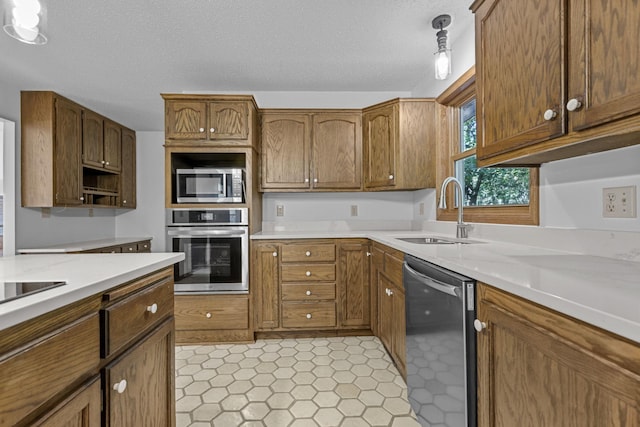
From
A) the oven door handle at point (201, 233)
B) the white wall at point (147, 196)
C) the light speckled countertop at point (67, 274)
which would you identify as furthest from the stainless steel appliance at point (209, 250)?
the white wall at point (147, 196)

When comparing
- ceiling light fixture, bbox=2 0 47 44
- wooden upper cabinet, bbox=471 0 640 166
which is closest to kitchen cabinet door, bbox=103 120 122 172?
ceiling light fixture, bbox=2 0 47 44

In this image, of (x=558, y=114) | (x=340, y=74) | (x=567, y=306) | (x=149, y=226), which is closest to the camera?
(x=567, y=306)

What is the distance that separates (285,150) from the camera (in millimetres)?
2943

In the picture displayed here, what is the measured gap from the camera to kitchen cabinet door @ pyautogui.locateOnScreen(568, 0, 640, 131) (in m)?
0.76

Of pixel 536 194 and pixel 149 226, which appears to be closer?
pixel 536 194

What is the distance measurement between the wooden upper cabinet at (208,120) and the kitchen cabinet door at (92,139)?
146 cm

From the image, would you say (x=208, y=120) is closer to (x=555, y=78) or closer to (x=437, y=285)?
(x=437, y=285)

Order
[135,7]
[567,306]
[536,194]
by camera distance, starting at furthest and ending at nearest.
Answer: [135,7] < [536,194] < [567,306]

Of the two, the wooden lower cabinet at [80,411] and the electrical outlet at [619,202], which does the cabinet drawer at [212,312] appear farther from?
the electrical outlet at [619,202]

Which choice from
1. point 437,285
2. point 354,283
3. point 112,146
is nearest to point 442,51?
point 437,285

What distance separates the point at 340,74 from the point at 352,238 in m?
1.53

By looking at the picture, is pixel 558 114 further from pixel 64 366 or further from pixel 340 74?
pixel 340 74

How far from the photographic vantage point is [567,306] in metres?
0.64

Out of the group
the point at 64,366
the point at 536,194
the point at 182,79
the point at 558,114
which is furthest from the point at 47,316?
the point at 182,79
